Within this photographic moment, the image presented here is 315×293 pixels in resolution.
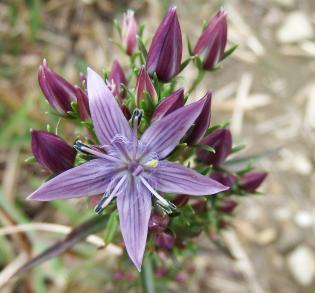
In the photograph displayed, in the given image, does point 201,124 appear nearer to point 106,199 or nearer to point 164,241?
point 106,199

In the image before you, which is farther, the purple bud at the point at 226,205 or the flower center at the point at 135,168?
the purple bud at the point at 226,205

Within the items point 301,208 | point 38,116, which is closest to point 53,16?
point 38,116

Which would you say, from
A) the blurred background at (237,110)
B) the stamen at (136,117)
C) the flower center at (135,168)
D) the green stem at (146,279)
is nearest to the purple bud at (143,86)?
the stamen at (136,117)

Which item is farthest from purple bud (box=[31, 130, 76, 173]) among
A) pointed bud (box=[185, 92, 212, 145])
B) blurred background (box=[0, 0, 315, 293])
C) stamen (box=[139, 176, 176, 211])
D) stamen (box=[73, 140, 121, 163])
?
blurred background (box=[0, 0, 315, 293])

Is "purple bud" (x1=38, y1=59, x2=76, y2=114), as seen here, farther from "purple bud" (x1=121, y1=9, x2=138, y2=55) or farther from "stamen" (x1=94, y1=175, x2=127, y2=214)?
"purple bud" (x1=121, y1=9, x2=138, y2=55)

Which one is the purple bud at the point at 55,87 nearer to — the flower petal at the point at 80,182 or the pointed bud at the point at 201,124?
the flower petal at the point at 80,182

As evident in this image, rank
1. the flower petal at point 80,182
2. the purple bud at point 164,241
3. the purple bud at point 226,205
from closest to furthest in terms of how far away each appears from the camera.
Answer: the flower petal at point 80,182 < the purple bud at point 164,241 < the purple bud at point 226,205

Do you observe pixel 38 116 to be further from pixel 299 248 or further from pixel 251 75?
pixel 299 248
